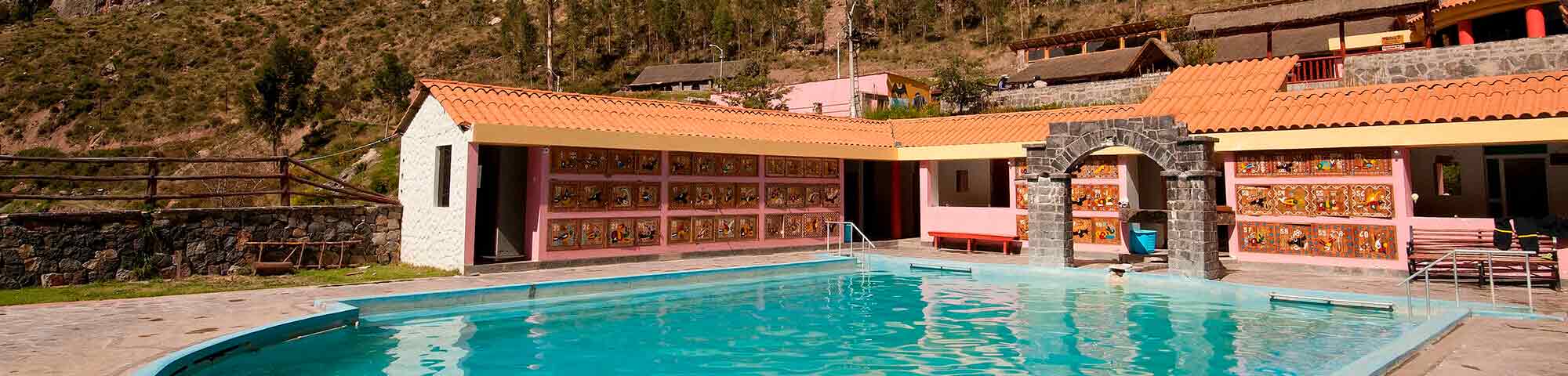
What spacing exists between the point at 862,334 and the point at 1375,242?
9603 mm

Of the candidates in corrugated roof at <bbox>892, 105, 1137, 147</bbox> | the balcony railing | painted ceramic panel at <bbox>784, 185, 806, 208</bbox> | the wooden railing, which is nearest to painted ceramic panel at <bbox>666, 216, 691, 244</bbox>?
painted ceramic panel at <bbox>784, 185, 806, 208</bbox>

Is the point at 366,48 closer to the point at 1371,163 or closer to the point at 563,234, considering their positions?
the point at 563,234

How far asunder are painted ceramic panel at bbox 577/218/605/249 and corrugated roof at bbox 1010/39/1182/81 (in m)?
30.3

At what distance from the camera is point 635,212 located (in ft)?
47.2

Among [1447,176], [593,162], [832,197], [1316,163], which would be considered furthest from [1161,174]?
[1447,176]

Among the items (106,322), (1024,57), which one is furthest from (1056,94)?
(106,322)

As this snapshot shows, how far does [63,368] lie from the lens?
17.9 ft

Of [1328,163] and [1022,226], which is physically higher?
[1328,163]

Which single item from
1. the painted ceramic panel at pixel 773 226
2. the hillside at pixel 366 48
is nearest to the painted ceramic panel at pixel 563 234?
the painted ceramic panel at pixel 773 226

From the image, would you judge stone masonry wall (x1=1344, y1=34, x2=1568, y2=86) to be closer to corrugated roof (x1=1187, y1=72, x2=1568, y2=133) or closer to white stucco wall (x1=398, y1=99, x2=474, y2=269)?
corrugated roof (x1=1187, y1=72, x2=1568, y2=133)

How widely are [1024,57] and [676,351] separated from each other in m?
46.1

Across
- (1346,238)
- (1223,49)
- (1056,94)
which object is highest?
(1223,49)

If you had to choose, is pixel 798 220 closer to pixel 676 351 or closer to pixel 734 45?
pixel 676 351

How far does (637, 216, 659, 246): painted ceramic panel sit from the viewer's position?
14.5 m
